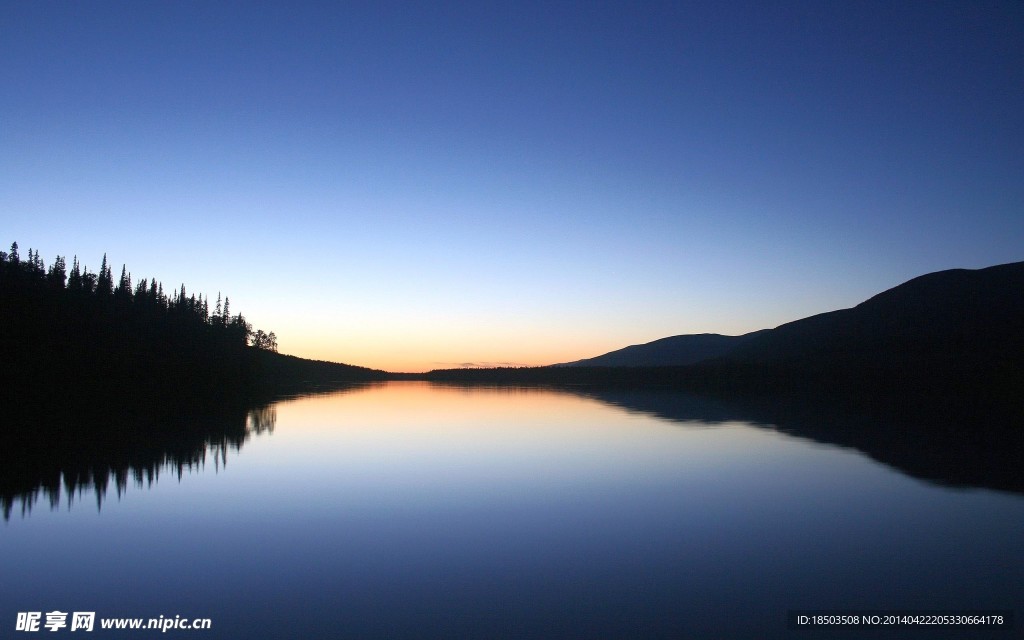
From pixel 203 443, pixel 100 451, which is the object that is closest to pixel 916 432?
pixel 203 443

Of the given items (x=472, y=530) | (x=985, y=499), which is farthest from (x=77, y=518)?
(x=985, y=499)

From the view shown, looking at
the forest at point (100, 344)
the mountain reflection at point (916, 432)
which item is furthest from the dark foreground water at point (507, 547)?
the forest at point (100, 344)

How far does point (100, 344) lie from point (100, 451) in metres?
62.3

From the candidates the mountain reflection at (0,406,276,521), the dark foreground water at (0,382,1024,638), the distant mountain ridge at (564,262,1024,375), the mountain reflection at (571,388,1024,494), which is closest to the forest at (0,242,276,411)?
the mountain reflection at (0,406,276,521)

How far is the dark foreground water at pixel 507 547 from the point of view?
9.76 m

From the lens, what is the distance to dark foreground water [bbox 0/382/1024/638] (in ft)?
32.0

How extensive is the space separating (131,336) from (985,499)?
99.4 m

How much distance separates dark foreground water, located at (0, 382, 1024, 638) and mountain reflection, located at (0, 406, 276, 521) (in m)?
0.28

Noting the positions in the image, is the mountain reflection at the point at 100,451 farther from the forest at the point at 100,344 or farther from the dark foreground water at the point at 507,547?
the forest at the point at 100,344

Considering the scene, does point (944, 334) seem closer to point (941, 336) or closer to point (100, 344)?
point (941, 336)

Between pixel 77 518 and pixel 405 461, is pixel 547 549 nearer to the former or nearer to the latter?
pixel 77 518

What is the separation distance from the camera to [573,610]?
389 inches

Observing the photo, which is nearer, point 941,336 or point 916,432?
point 916,432

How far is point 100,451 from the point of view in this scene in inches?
1067
